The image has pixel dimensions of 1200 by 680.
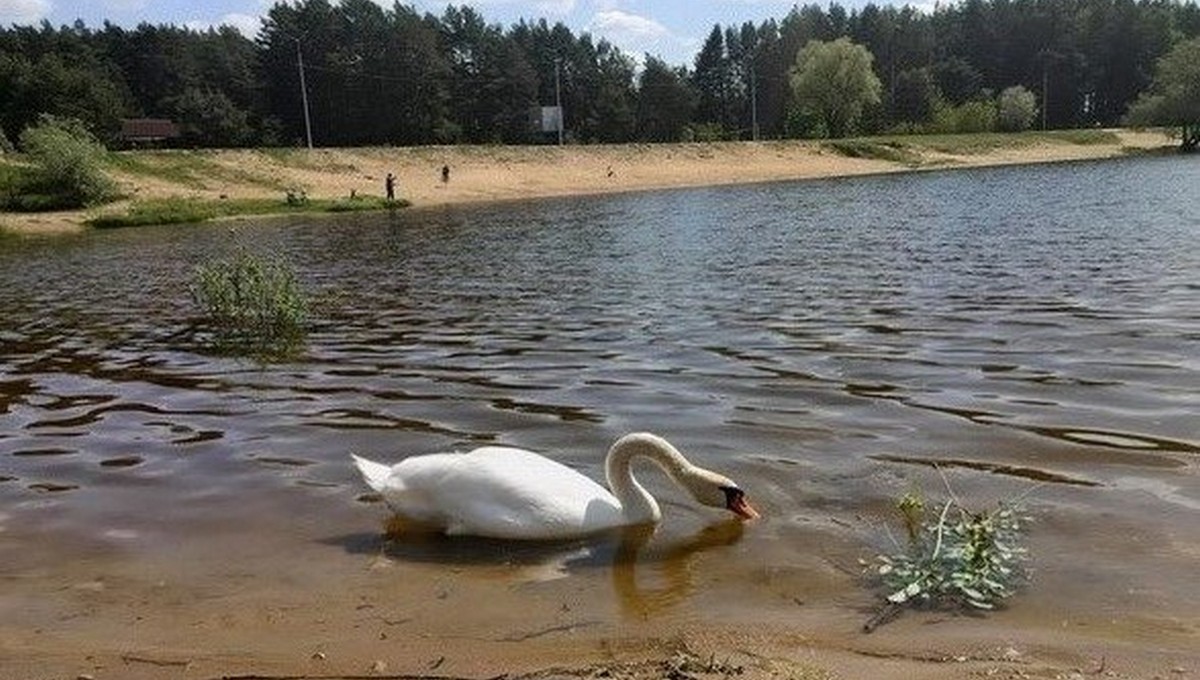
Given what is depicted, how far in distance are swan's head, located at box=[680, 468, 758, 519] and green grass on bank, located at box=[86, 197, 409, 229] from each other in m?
50.0

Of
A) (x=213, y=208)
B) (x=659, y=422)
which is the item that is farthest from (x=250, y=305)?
(x=213, y=208)

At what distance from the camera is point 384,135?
118 m

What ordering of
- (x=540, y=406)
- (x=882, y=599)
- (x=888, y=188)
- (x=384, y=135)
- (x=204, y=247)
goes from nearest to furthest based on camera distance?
1. (x=882, y=599)
2. (x=540, y=406)
3. (x=204, y=247)
4. (x=888, y=188)
5. (x=384, y=135)

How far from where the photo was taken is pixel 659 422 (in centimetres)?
1045

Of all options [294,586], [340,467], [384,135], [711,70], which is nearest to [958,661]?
[294,586]

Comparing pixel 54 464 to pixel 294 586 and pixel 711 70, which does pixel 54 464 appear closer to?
pixel 294 586

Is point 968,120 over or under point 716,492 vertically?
over

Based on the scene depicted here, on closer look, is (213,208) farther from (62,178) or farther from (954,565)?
(954,565)

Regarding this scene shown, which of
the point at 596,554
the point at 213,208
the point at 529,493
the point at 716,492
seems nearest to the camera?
the point at 596,554

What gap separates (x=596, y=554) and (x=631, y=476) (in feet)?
2.22

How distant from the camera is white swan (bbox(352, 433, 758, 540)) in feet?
23.8

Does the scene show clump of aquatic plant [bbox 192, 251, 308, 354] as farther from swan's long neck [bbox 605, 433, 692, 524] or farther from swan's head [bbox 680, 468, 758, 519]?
swan's head [bbox 680, 468, 758, 519]

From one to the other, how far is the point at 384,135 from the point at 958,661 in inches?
4635

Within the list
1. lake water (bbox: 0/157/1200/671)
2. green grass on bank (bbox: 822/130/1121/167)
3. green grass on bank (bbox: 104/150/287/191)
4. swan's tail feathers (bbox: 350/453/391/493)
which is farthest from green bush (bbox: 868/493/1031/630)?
green grass on bank (bbox: 822/130/1121/167)
